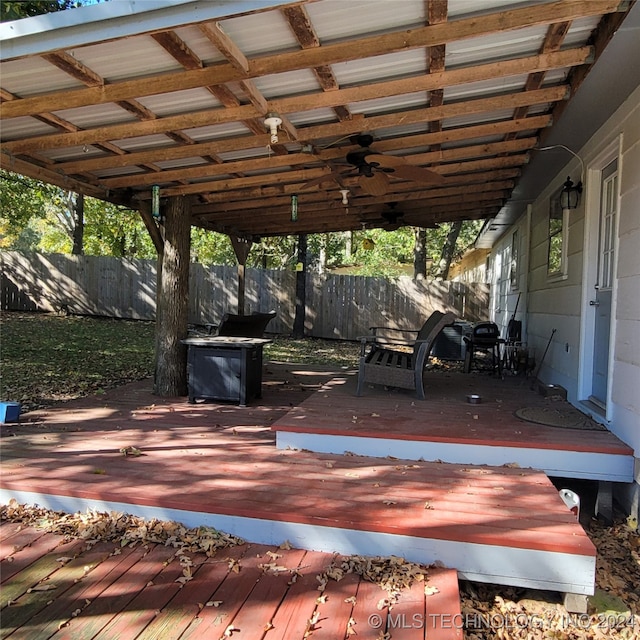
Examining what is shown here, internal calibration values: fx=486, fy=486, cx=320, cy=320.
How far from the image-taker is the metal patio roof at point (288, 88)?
234 centimetres

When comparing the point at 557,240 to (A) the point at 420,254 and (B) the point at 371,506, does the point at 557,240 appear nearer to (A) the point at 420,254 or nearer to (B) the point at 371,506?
(B) the point at 371,506

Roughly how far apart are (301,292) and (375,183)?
277 inches

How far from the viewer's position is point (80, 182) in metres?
4.77

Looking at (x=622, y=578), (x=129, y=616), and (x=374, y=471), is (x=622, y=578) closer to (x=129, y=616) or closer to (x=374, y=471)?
(x=374, y=471)

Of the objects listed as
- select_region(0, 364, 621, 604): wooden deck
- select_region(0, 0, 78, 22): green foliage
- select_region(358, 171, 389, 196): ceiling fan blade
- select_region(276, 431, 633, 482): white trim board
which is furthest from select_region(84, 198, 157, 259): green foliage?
select_region(276, 431, 633, 482): white trim board

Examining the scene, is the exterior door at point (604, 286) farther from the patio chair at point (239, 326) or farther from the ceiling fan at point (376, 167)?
the patio chair at point (239, 326)

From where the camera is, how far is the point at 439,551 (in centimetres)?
212

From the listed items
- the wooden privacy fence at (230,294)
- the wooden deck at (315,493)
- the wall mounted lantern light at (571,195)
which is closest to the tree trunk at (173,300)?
the wooden deck at (315,493)

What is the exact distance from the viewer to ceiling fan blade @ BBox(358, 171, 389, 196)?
178 inches

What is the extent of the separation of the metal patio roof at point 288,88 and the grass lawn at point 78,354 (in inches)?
92.1

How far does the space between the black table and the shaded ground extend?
4.67 ft

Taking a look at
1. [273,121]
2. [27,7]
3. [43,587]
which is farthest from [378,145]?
[27,7]

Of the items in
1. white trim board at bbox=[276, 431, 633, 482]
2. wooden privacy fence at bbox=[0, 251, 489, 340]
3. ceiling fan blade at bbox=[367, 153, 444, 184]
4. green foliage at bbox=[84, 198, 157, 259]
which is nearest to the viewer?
white trim board at bbox=[276, 431, 633, 482]

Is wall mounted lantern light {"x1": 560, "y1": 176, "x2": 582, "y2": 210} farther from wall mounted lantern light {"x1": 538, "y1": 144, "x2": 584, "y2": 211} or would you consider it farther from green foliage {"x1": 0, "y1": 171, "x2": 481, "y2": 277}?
green foliage {"x1": 0, "y1": 171, "x2": 481, "y2": 277}
